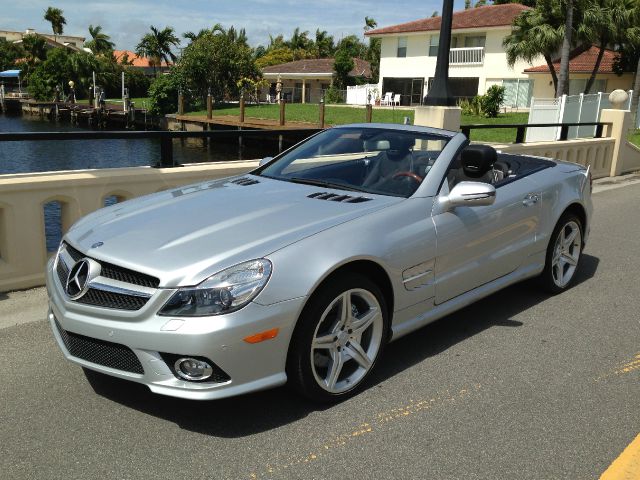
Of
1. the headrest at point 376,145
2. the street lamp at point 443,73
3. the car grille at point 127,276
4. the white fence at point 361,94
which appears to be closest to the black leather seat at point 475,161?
the headrest at point 376,145

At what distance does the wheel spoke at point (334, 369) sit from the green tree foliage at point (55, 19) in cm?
12571

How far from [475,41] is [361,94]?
9.83 meters

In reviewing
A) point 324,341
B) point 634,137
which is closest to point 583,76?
point 634,137

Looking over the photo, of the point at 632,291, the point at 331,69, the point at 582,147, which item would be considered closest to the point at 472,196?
the point at 632,291

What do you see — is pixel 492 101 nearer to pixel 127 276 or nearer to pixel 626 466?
pixel 626 466

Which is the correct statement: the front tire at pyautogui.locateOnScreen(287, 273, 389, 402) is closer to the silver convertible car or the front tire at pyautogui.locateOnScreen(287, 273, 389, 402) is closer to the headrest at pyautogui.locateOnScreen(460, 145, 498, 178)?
the silver convertible car

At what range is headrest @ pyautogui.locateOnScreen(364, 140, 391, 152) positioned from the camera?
4711mm

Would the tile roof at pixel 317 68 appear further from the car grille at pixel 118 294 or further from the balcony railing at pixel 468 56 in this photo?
the car grille at pixel 118 294

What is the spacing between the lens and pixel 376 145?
4766 mm

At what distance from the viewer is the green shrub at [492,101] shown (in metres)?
35.7

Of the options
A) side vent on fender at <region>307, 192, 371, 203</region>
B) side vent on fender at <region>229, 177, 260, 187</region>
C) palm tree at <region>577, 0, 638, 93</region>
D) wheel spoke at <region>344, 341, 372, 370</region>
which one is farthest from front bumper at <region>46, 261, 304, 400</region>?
palm tree at <region>577, 0, 638, 93</region>

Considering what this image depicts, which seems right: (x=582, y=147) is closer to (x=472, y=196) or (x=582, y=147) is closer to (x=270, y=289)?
(x=472, y=196)

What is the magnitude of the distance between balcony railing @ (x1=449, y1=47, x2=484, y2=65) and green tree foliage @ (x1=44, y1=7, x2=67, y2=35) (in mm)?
90748

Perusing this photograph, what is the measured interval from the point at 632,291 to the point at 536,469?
3.46m
